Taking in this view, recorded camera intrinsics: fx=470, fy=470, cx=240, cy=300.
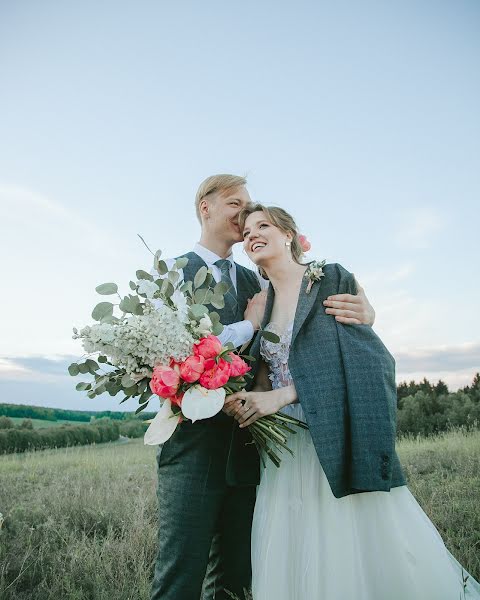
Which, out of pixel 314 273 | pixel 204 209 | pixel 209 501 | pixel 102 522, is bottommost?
pixel 102 522

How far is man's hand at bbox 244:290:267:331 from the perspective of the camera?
9.73 feet

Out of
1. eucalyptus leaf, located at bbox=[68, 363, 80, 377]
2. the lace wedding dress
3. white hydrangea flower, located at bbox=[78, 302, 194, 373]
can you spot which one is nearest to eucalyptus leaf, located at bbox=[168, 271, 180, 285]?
white hydrangea flower, located at bbox=[78, 302, 194, 373]

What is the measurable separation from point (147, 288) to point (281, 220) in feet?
3.78

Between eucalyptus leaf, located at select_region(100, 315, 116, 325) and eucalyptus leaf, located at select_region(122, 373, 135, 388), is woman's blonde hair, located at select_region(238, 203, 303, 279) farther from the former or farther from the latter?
eucalyptus leaf, located at select_region(122, 373, 135, 388)

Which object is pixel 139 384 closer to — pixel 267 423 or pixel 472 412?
pixel 267 423

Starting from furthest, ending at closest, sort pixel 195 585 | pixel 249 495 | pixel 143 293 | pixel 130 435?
1. pixel 130 435
2. pixel 249 495
3. pixel 195 585
4. pixel 143 293

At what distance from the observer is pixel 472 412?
12.4 meters

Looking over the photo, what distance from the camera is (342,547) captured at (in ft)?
7.57

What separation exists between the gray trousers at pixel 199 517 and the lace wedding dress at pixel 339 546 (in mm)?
232

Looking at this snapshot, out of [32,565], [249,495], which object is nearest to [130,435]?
[32,565]

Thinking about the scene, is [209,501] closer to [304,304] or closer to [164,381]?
[164,381]

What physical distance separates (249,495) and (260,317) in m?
1.07

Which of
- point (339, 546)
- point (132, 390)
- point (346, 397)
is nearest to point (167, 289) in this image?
point (132, 390)

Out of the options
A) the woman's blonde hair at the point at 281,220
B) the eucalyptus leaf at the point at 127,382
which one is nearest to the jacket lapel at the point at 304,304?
the woman's blonde hair at the point at 281,220
